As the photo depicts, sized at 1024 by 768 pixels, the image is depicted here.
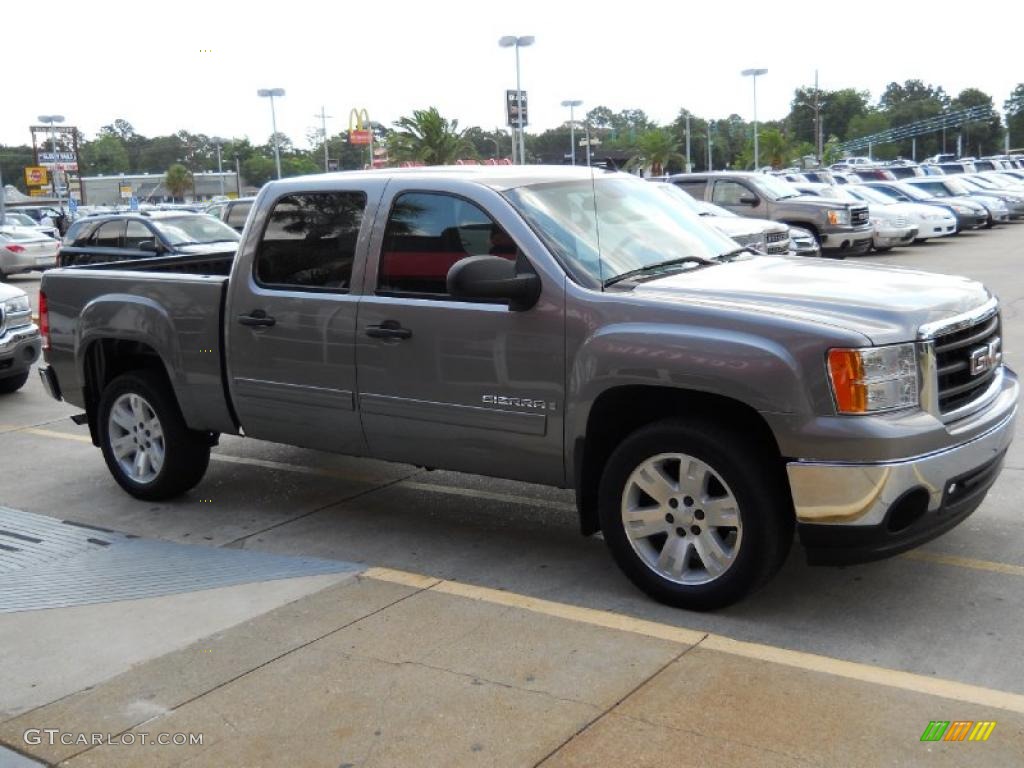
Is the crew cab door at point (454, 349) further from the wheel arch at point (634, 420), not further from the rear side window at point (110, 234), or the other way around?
the rear side window at point (110, 234)

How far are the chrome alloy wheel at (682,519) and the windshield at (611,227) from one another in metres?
0.94

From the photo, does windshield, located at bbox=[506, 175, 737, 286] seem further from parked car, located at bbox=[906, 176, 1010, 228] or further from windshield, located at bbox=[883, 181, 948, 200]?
parked car, located at bbox=[906, 176, 1010, 228]

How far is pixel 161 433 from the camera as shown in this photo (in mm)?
6879

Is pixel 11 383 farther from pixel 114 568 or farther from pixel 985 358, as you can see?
pixel 985 358

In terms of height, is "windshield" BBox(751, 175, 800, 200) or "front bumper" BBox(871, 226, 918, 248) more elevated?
"windshield" BBox(751, 175, 800, 200)

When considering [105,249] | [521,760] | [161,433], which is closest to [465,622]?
[521,760]

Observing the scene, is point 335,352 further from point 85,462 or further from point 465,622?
point 85,462

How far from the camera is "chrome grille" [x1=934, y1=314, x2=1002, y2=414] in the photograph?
459 centimetres

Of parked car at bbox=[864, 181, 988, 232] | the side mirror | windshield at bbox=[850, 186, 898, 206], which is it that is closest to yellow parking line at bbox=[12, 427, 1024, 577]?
the side mirror

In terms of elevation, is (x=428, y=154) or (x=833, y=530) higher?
(x=428, y=154)

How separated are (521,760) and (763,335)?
74.5 inches

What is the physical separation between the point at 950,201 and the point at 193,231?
19577 millimetres

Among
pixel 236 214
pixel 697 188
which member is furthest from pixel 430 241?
pixel 236 214

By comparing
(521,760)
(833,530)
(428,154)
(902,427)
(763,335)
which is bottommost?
(521,760)
